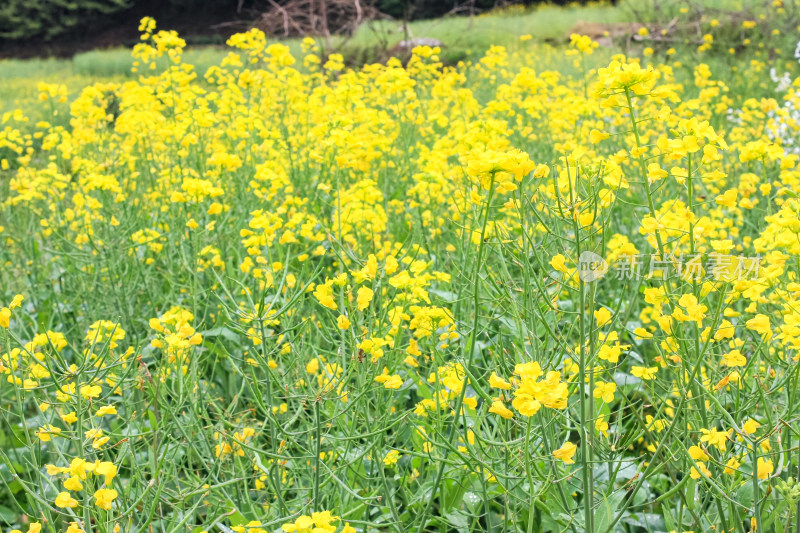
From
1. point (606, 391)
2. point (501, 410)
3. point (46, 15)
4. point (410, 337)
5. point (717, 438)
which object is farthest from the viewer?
point (46, 15)

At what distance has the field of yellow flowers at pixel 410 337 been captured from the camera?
3.98ft

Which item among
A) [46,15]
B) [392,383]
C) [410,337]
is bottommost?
[410,337]

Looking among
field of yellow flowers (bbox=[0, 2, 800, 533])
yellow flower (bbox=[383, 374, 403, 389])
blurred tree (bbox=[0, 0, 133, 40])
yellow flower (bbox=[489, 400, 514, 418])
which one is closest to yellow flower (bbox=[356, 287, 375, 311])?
field of yellow flowers (bbox=[0, 2, 800, 533])

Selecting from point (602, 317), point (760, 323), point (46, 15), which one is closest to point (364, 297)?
point (602, 317)

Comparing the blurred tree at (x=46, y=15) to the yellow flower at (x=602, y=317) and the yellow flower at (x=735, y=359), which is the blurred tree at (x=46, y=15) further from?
the yellow flower at (x=735, y=359)

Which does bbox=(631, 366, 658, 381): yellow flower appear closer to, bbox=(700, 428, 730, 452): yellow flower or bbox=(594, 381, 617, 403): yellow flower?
bbox=(594, 381, 617, 403): yellow flower

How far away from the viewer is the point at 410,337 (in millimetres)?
1807

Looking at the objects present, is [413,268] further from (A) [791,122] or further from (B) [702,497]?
(A) [791,122]

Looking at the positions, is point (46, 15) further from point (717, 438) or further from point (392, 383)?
point (717, 438)

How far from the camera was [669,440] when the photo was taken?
1.62m

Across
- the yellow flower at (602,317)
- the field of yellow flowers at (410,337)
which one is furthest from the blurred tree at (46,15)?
the yellow flower at (602,317)

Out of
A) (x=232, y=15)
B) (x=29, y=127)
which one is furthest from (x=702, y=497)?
(x=232, y=15)

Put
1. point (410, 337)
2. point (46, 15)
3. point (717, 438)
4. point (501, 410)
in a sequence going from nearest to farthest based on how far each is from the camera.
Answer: point (501, 410)
point (717, 438)
point (410, 337)
point (46, 15)

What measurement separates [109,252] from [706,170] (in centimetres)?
267
